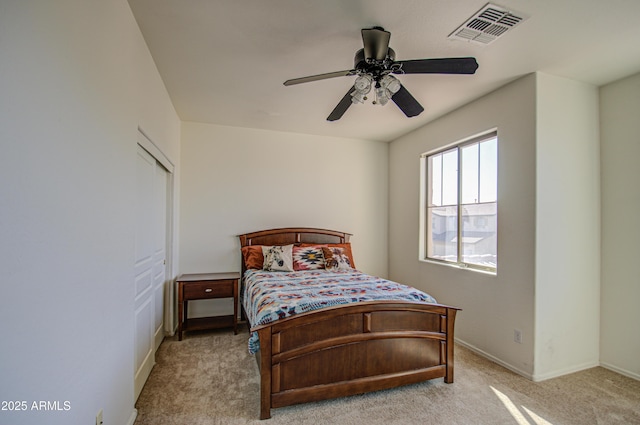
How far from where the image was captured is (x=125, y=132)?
6.00 feet

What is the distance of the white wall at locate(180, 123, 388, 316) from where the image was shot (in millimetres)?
4004

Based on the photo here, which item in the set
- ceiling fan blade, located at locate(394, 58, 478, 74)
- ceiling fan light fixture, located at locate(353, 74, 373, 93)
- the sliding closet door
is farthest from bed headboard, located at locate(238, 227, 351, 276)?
ceiling fan blade, located at locate(394, 58, 478, 74)

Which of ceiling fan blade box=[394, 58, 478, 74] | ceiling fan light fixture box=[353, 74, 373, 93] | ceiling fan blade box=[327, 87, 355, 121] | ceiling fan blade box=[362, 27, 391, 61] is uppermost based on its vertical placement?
ceiling fan blade box=[362, 27, 391, 61]

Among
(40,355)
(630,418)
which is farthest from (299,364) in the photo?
(630,418)

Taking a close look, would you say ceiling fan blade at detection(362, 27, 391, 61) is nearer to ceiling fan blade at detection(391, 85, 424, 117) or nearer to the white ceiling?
the white ceiling

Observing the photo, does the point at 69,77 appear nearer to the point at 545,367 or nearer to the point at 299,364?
the point at 299,364

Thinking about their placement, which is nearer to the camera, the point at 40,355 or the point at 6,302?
the point at 6,302

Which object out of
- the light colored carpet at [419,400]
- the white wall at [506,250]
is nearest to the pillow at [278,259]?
the light colored carpet at [419,400]

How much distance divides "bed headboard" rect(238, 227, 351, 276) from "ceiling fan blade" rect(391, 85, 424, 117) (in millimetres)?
2326

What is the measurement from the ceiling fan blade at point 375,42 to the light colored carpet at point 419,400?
8.01ft

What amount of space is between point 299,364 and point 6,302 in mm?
1706

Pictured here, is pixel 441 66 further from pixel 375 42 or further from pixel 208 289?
pixel 208 289

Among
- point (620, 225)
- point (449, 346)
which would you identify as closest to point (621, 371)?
point (620, 225)

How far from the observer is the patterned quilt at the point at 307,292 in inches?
87.1
